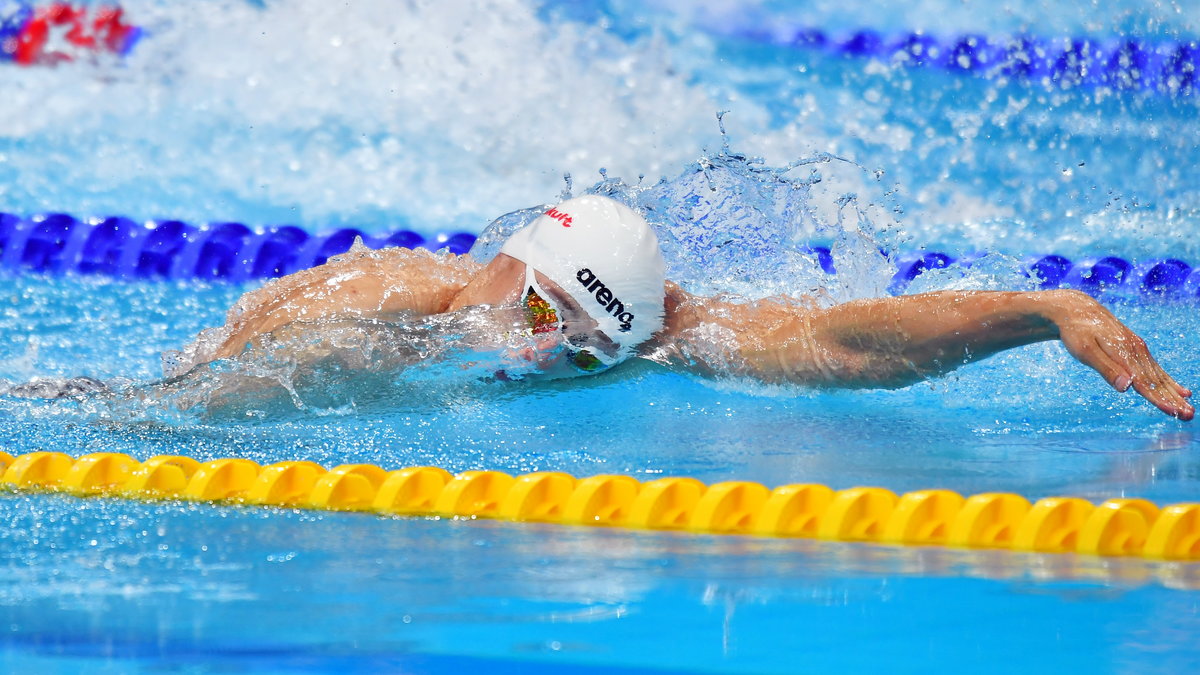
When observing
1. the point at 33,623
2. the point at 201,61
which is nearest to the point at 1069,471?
the point at 33,623

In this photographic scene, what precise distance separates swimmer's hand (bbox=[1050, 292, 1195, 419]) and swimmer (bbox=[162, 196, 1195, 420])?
0.06 metres

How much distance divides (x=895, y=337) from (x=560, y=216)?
0.77 m

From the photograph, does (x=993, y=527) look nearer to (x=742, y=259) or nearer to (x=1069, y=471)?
(x=1069, y=471)

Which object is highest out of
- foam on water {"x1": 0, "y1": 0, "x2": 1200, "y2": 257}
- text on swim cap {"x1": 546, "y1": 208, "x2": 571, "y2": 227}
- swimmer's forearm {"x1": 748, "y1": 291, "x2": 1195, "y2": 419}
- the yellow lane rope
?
foam on water {"x1": 0, "y1": 0, "x2": 1200, "y2": 257}

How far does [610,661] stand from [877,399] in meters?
1.81

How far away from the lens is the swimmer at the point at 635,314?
2.72 meters

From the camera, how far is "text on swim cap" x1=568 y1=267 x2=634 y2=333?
9.28 ft

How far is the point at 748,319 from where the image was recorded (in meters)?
3.04

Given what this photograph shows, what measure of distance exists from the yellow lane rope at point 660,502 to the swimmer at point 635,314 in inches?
20.2

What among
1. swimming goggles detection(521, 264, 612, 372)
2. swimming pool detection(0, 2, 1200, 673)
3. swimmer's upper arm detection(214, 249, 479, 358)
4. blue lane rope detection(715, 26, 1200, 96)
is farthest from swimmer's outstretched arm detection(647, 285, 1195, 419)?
blue lane rope detection(715, 26, 1200, 96)

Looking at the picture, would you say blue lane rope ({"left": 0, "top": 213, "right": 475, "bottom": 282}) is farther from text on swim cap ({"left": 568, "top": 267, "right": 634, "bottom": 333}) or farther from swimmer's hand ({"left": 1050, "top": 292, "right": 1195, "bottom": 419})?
swimmer's hand ({"left": 1050, "top": 292, "right": 1195, "bottom": 419})

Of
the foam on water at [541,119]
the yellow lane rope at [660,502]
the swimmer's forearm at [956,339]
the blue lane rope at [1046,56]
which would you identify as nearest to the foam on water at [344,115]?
the foam on water at [541,119]

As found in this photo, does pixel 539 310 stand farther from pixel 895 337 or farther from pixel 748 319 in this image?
pixel 895 337

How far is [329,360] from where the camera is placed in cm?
288
